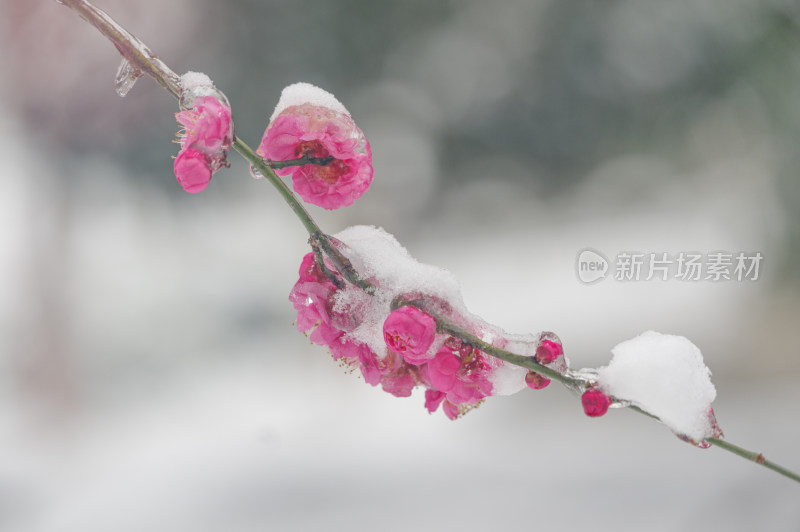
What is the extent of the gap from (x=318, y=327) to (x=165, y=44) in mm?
716

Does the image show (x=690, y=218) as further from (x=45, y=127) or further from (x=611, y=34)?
(x=45, y=127)

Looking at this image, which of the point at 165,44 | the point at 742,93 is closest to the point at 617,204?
the point at 742,93

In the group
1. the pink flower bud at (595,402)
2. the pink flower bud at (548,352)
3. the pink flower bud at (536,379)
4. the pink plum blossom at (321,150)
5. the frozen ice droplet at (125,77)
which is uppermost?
the frozen ice droplet at (125,77)

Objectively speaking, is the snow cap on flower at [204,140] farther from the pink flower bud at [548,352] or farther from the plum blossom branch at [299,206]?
the pink flower bud at [548,352]

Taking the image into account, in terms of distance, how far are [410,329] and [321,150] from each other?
0.26ft

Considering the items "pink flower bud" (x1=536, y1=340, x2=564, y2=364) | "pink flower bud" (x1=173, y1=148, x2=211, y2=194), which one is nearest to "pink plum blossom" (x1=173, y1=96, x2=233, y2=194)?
"pink flower bud" (x1=173, y1=148, x2=211, y2=194)

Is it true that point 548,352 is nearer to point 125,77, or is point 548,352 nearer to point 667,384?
point 667,384

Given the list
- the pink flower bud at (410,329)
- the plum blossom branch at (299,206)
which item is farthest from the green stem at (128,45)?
the pink flower bud at (410,329)

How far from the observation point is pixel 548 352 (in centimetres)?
18

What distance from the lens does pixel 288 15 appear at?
784 millimetres

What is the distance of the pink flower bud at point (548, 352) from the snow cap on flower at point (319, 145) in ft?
0.29

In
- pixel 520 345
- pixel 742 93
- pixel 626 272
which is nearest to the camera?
pixel 520 345

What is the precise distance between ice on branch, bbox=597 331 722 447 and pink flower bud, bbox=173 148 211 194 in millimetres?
140

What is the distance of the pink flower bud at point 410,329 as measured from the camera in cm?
18
